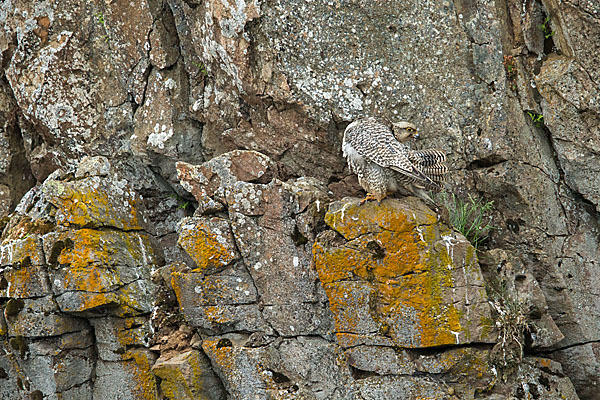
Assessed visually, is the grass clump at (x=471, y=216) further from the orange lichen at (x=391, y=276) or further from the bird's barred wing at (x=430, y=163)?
the orange lichen at (x=391, y=276)

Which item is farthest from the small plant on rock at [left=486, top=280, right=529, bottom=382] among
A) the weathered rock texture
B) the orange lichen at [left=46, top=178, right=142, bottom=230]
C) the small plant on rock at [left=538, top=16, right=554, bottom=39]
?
the orange lichen at [left=46, top=178, right=142, bottom=230]

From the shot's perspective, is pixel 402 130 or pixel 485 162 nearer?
pixel 402 130

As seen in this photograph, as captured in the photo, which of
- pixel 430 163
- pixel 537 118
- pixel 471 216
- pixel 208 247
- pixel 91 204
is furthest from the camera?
pixel 91 204

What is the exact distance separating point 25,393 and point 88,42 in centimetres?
601

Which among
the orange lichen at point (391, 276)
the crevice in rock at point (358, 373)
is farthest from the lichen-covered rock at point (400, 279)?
the crevice in rock at point (358, 373)

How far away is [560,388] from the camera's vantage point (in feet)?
28.0

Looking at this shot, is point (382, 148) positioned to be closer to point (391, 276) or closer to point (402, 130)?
point (402, 130)

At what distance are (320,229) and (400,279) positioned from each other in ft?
4.42

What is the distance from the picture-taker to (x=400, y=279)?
27.6 ft

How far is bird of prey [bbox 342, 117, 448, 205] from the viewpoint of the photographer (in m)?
8.35

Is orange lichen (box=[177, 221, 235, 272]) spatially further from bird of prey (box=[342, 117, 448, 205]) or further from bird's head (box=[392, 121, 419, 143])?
bird's head (box=[392, 121, 419, 143])

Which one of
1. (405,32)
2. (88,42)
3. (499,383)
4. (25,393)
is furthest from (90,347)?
(405,32)

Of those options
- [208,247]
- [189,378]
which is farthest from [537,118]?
[189,378]

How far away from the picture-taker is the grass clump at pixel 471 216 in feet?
31.1
